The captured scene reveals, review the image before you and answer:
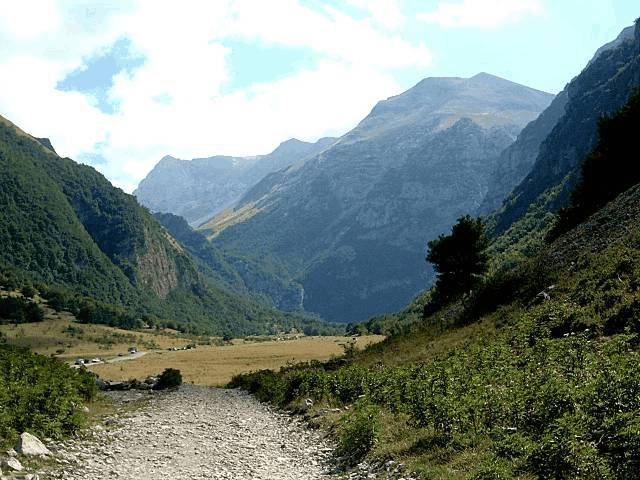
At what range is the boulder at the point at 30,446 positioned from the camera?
650 inches

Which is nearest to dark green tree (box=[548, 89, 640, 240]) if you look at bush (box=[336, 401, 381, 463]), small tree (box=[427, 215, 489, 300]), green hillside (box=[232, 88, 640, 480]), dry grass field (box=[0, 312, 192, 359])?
small tree (box=[427, 215, 489, 300])

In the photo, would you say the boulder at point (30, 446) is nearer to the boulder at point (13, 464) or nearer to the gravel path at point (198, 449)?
the gravel path at point (198, 449)

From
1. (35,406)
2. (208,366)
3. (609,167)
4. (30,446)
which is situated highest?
(609,167)

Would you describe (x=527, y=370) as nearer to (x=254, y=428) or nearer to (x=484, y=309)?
(x=254, y=428)

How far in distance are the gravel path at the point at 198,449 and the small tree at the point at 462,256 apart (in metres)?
47.3

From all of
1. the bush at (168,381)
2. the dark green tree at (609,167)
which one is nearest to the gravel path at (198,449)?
the bush at (168,381)

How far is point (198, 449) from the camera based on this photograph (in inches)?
851

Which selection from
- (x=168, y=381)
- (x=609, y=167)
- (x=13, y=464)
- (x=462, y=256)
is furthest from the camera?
(x=462, y=256)

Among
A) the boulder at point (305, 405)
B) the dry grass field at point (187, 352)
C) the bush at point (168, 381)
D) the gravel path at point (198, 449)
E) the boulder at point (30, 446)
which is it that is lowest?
the dry grass field at point (187, 352)

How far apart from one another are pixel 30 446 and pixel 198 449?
688cm

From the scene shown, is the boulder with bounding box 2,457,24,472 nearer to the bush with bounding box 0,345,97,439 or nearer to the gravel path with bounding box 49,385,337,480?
the gravel path with bounding box 49,385,337,480

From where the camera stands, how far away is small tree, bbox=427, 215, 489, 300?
240 ft

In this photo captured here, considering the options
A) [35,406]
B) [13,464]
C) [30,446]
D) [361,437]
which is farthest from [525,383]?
[35,406]

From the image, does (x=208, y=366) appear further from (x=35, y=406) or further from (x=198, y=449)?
(x=35, y=406)
